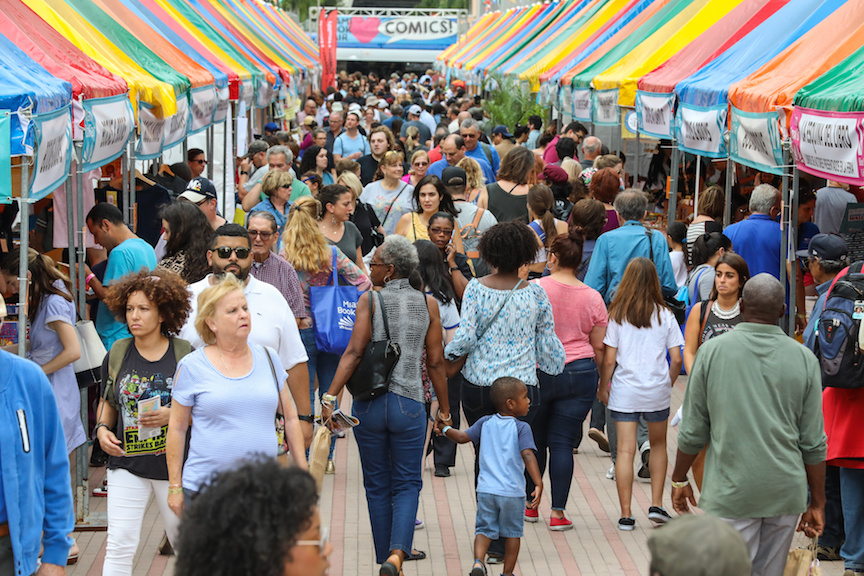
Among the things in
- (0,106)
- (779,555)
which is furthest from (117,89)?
(779,555)

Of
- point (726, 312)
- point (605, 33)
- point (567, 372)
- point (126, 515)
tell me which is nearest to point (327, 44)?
point (605, 33)

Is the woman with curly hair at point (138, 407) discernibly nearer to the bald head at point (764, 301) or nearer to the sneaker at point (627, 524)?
the bald head at point (764, 301)

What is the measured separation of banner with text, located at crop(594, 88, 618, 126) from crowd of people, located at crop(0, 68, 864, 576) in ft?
12.7

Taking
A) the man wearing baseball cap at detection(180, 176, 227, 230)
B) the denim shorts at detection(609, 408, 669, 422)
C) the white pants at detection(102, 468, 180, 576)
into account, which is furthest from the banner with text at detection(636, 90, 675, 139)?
the white pants at detection(102, 468, 180, 576)

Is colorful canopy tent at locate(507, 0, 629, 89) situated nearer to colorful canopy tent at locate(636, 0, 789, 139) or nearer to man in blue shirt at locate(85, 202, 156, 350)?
colorful canopy tent at locate(636, 0, 789, 139)

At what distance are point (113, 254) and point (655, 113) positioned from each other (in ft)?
19.1

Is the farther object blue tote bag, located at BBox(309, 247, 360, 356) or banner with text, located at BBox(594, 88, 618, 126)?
banner with text, located at BBox(594, 88, 618, 126)

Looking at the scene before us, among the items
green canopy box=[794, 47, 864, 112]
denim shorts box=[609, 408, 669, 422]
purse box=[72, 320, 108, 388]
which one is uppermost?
green canopy box=[794, 47, 864, 112]

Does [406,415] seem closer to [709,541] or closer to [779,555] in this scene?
[779,555]

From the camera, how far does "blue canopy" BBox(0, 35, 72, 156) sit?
429 cm

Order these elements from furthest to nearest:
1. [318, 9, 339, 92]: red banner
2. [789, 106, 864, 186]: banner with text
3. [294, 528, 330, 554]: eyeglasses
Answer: [318, 9, 339, 92]: red banner → [789, 106, 864, 186]: banner with text → [294, 528, 330, 554]: eyeglasses

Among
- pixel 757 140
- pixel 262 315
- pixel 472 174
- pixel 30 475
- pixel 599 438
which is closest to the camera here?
pixel 30 475

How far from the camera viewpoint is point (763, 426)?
4.27 metres

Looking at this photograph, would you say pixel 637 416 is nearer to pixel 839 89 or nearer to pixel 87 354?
pixel 839 89
